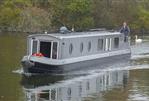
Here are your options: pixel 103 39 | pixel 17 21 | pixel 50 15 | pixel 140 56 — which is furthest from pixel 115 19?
pixel 103 39

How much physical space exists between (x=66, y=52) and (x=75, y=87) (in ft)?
24.1

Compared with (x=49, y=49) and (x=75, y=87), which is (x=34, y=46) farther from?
(x=75, y=87)

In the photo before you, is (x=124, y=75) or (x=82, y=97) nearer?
(x=82, y=97)

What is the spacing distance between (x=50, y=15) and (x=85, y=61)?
65.0 m

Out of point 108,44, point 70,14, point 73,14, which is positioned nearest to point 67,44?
point 108,44

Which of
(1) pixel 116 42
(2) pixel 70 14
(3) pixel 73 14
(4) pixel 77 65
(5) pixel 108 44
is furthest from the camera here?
(3) pixel 73 14

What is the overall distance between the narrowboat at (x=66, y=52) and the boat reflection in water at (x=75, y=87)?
1637 mm

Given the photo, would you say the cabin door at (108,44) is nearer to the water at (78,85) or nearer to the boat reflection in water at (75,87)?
the water at (78,85)

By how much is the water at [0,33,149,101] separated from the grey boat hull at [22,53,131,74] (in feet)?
1.60

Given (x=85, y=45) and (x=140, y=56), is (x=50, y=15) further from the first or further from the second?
(x=85, y=45)

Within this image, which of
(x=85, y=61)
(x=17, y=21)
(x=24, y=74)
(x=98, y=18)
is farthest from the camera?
(x=98, y=18)

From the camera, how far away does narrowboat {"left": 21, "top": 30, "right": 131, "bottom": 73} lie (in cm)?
3847

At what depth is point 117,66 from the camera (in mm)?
46219

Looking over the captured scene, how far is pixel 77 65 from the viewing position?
4150 cm
